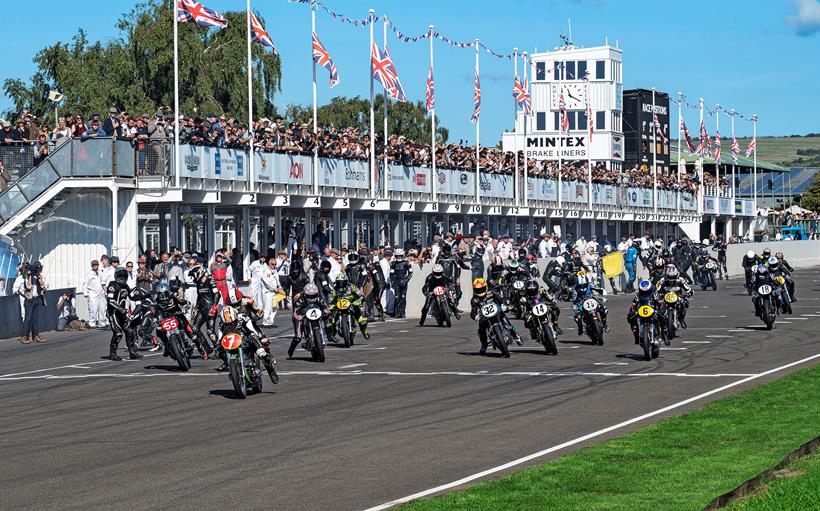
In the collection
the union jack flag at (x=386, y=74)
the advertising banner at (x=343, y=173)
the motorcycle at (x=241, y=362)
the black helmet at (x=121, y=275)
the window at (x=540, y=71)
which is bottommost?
the motorcycle at (x=241, y=362)

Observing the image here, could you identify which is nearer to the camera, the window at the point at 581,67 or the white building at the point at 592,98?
the white building at the point at 592,98

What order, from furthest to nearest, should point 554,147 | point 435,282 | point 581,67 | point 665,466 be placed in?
point 581,67 < point 554,147 < point 435,282 < point 665,466

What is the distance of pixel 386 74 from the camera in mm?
45031

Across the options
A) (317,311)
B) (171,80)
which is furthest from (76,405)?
(171,80)

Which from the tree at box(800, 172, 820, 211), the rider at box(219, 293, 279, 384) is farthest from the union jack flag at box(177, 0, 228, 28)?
the tree at box(800, 172, 820, 211)

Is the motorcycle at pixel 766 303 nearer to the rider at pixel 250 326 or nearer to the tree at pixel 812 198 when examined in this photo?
the rider at pixel 250 326

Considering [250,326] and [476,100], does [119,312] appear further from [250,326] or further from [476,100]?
[476,100]

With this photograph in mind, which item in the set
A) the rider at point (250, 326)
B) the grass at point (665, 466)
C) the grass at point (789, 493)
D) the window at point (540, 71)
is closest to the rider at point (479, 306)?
the rider at point (250, 326)

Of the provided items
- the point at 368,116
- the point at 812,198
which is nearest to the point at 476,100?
the point at 368,116

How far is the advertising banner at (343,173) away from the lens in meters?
42.3

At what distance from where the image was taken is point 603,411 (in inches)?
640

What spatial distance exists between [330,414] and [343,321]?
1004cm

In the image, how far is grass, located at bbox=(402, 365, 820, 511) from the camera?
10.4 m

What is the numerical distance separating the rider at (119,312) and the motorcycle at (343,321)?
3698mm
